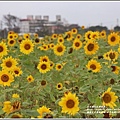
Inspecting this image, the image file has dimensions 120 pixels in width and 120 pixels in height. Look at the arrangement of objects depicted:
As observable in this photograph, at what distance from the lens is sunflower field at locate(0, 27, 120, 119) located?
135 centimetres

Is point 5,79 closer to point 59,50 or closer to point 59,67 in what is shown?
point 59,67

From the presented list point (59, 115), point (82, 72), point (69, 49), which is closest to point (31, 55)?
point (69, 49)

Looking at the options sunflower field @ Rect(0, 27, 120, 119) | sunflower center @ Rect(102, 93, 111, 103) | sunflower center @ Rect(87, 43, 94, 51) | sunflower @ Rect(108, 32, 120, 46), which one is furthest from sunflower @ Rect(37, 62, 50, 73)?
sunflower center @ Rect(102, 93, 111, 103)

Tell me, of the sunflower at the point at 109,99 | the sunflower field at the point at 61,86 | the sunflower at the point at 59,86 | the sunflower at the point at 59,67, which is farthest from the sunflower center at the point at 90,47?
the sunflower at the point at 109,99

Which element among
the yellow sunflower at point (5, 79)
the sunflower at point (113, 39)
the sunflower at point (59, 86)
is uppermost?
the sunflower at point (113, 39)

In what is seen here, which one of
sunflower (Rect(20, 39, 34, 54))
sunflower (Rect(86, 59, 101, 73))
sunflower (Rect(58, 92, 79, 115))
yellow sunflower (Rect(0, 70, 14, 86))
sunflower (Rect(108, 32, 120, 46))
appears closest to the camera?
sunflower (Rect(58, 92, 79, 115))

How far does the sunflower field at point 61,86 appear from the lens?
1.35 metres

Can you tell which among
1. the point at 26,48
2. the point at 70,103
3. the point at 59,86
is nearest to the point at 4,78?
the point at 59,86

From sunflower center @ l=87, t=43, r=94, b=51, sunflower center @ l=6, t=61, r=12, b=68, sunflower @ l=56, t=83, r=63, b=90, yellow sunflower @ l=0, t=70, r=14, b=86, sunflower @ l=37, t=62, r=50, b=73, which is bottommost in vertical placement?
sunflower @ l=56, t=83, r=63, b=90

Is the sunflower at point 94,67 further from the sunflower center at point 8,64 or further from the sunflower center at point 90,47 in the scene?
the sunflower center at point 8,64

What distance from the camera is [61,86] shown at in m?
2.05

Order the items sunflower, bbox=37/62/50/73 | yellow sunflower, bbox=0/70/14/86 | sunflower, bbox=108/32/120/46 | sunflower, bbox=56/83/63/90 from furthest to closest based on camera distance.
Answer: sunflower, bbox=108/32/120/46 < sunflower, bbox=37/62/50/73 < sunflower, bbox=56/83/63/90 < yellow sunflower, bbox=0/70/14/86

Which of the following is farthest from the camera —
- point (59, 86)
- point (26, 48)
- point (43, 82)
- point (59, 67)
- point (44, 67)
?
point (26, 48)

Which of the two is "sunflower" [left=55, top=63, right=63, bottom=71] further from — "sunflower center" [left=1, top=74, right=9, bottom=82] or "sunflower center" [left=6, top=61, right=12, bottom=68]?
"sunflower center" [left=1, top=74, right=9, bottom=82]
